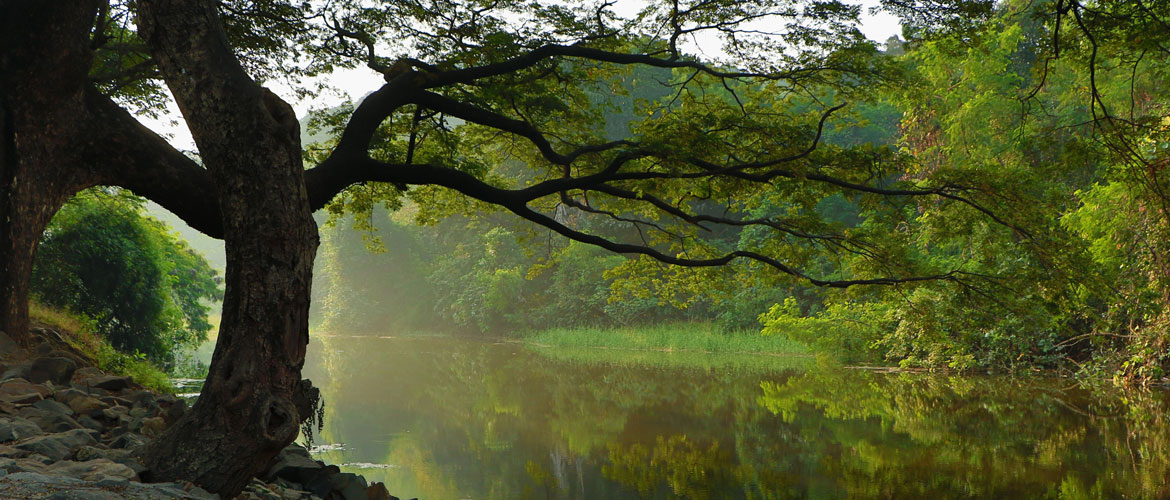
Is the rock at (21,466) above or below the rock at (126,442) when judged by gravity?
below

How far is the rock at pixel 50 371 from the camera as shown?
5.31m

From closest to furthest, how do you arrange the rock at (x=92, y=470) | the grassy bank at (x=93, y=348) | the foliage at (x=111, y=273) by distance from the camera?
the rock at (x=92, y=470), the grassy bank at (x=93, y=348), the foliage at (x=111, y=273)

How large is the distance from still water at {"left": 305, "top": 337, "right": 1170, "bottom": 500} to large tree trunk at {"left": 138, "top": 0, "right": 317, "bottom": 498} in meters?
3.38

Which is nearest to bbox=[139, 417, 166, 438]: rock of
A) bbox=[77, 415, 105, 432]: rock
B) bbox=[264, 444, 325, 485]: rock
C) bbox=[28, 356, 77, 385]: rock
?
bbox=[77, 415, 105, 432]: rock

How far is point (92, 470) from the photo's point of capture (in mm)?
3705

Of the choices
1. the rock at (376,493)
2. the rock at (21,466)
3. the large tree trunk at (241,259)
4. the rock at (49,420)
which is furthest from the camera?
the rock at (376,493)

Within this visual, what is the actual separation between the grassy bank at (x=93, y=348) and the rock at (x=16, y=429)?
4.19 m

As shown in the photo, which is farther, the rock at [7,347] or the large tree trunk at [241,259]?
the rock at [7,347]

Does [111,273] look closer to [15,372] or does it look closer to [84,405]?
[15,372]

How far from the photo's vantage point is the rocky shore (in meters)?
3.41

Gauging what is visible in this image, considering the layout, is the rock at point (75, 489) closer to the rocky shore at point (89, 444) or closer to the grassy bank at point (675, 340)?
the rocky shore at point (89, 444)

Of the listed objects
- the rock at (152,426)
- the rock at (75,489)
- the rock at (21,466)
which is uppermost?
the rock at (152,426)

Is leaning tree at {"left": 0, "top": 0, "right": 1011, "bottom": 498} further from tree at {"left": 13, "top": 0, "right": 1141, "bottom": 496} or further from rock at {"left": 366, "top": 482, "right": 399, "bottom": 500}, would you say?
rock at {"left": 366, "top": 482, "right": 399, "bottom": 500}

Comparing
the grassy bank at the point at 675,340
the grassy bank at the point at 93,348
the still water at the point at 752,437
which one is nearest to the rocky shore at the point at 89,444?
the grassy bank at the point at 93,348
